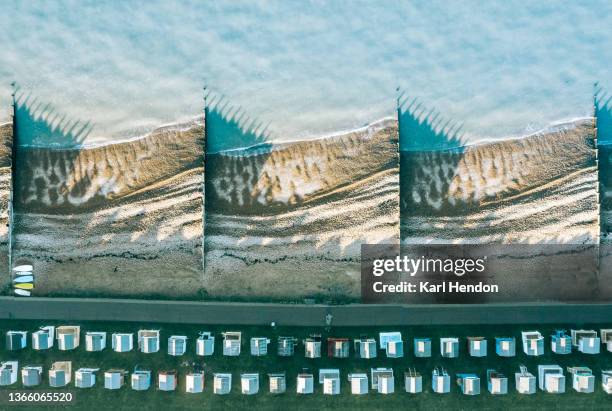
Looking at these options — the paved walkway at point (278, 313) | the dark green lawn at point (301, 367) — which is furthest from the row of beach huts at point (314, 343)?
the paved walkway at point (278, 313)

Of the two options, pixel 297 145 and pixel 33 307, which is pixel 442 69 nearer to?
pixel 297 145

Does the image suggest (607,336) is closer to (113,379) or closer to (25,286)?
(113,379)

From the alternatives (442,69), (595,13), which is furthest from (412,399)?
(595,13)

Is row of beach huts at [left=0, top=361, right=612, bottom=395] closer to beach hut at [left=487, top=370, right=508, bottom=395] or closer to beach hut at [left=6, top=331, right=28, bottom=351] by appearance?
beach hut at [left=487, top=370, right=508, bottom=395]

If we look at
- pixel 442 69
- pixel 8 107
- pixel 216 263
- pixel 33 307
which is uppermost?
pixel 442 69

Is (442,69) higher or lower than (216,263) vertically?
higher

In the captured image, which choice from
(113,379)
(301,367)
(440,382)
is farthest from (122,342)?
(440,382)

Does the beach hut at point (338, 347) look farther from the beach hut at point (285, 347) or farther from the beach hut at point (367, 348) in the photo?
the beach hut at point (285, 347)

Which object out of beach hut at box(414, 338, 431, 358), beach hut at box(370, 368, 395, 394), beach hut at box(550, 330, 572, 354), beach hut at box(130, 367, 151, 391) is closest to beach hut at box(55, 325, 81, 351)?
beach hut at box(130, 367, 151, 391)
